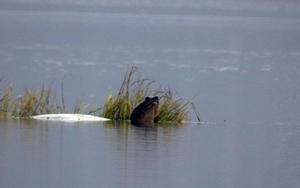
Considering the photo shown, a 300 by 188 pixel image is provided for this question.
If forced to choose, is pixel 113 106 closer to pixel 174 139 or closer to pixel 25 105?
pixel 25 105

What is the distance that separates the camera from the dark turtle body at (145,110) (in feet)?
62.6

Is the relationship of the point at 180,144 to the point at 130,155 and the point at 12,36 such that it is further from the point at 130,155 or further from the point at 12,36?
the point at 12,36

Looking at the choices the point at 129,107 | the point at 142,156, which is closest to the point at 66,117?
the point at 129,107

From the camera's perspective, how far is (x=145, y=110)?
62.6 ft

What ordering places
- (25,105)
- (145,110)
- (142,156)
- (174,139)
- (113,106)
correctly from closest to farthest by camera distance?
(142,156), (174,139), (145,110), (25,105), (113,106)

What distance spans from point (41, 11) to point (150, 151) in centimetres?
15466

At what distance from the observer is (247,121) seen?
23266 millimetres

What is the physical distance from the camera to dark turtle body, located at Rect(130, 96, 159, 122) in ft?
62.6

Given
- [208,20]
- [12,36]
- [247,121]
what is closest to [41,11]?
[208,20]

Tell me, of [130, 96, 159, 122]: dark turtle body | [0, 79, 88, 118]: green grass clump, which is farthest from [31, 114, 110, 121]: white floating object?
[130, 96, 159, 122]: dark turtle body

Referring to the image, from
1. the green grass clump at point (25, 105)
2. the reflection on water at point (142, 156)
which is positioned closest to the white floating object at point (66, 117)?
the green grass clump at point (25, 105)

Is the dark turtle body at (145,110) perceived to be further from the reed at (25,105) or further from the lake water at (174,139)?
the reed at (25,105)

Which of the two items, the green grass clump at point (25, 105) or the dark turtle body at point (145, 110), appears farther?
the green grass clump at point (25, 105)

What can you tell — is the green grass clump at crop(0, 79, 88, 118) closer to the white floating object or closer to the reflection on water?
the white floating object
